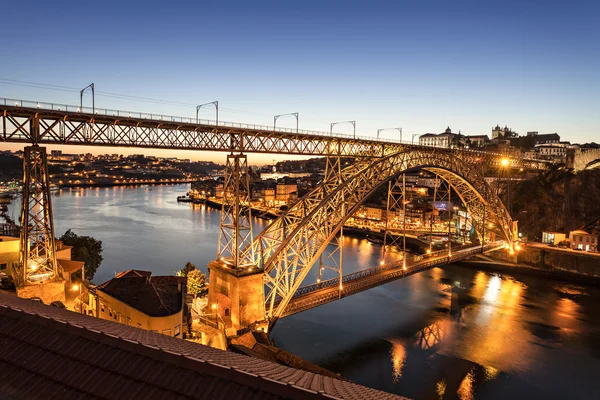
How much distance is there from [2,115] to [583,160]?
4419 cm

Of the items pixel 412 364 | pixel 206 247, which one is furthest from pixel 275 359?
pixel 206 247

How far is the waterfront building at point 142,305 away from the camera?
10.3m

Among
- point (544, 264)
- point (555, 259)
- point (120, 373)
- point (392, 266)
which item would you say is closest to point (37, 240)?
point (120, 373)

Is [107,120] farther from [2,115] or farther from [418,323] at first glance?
[418,323]

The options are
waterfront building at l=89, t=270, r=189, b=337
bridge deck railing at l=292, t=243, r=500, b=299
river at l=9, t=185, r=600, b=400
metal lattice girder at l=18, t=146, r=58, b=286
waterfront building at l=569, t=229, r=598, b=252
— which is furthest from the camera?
waterfront building at l=569, t=229, r=598, b=252

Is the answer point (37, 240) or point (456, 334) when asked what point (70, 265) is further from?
point (456, 334)

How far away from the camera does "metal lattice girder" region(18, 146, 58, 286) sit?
8.85 metres

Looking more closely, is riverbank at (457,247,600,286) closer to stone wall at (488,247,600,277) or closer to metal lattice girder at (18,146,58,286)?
stone wall at (488,247,600,277)

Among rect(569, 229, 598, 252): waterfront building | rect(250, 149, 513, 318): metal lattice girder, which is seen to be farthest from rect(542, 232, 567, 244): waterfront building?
rect(250, 149, 513, 318): metal lattice girder

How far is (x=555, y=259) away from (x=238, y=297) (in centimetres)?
2330

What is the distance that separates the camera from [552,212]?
30812mm

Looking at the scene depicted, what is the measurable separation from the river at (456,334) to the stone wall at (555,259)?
5.76ft

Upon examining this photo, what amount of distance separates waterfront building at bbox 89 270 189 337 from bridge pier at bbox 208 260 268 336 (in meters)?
1.08

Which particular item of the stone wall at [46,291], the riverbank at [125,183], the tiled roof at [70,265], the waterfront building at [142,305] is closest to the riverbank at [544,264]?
the waterfront building at [142,305]
